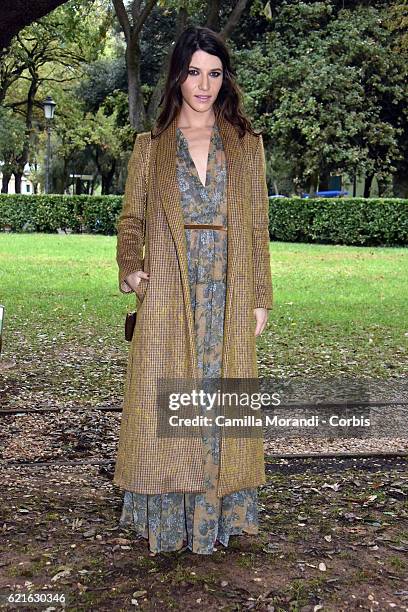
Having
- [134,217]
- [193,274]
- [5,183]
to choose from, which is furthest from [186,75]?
[5,183]

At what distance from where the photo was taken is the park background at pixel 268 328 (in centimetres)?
364

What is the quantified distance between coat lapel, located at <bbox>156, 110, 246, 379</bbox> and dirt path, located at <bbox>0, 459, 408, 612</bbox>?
0.89m

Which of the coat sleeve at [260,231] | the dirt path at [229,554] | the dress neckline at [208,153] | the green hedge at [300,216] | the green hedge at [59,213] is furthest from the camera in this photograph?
the green hedge at [59,213]

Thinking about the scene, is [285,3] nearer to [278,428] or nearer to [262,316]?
[278,428]

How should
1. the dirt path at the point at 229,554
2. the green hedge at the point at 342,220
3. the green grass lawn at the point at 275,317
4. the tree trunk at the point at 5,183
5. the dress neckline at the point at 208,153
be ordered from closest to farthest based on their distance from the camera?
the dirt path at the point at 229,554 < the dress neckline at the point at 208,153 < the green grass lawn at the point at 275,317 < the green hedge at the point at 342,220 < the tree trunk at the point at 5,183

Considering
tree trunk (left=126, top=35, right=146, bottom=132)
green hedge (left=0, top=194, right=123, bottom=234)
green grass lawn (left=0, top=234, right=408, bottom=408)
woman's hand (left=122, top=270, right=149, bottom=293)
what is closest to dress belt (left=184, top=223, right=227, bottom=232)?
woman's hand (left=122, top=270, right=149, bottom=293)

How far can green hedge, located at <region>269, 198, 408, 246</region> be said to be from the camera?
22.6 metres

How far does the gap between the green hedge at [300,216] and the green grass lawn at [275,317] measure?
12.1 ft

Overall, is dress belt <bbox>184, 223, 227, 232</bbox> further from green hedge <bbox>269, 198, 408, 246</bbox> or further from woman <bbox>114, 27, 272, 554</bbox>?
green hedge <bbox>269, 198, 408, 246</bbox>

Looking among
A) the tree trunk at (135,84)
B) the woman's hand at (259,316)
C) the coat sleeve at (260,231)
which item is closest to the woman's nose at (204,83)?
the coat sleeve at (260,231)

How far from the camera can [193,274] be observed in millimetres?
3518

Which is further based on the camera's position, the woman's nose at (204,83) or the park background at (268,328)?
the park background at (268,328)

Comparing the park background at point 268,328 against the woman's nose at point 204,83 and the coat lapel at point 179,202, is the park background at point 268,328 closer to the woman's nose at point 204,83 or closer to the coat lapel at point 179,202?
the coat lapel at point 179,202

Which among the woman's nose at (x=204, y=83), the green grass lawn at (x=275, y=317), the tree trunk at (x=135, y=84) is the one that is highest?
the tree trunk at (x=135, y=84)
